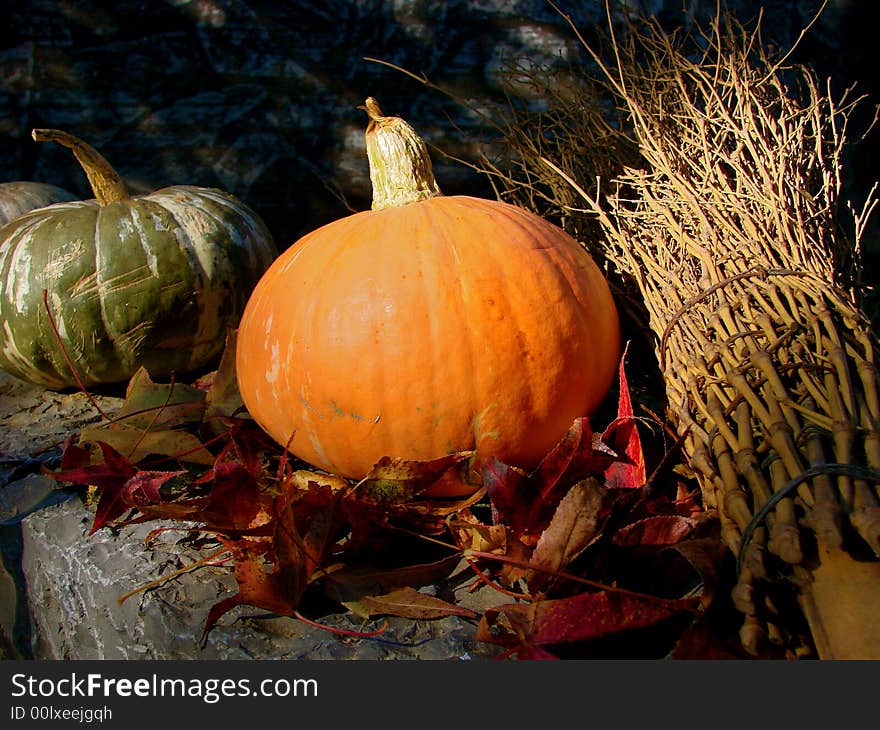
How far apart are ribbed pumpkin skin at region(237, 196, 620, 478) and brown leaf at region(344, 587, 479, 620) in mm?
266

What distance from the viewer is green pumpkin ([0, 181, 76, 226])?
2600 mm

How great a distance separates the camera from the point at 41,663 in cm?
111

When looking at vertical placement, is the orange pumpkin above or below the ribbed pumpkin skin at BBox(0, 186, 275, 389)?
above

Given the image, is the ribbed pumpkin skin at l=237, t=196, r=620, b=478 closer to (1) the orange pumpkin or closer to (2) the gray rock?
(1) the orange pumpkin

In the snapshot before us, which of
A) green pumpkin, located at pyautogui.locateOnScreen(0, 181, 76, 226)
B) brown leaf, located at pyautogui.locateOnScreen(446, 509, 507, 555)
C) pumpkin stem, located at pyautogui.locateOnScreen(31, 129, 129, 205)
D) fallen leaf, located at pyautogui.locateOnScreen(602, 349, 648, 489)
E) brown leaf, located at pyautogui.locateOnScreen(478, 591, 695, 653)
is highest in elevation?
fallen leaf, located at pyautogui.locateOnScreen(602, 349, 648, 489)

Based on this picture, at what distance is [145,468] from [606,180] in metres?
1.29

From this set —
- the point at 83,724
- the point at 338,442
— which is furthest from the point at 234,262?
the point at 83,724

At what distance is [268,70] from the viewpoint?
2.70 metres

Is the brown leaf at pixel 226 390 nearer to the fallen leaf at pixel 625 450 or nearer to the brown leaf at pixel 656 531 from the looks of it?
the fallen leaf at pixel 625 450

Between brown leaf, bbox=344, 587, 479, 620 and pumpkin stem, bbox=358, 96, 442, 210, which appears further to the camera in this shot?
pumpkin stem, bbox=358, 96, 442, 210

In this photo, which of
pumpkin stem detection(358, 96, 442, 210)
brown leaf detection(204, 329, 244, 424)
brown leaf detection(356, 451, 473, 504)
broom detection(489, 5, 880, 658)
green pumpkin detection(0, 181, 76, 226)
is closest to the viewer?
broom detection(489, 5, 880, 658)

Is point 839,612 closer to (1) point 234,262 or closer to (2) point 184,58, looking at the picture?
(1) point 234,262

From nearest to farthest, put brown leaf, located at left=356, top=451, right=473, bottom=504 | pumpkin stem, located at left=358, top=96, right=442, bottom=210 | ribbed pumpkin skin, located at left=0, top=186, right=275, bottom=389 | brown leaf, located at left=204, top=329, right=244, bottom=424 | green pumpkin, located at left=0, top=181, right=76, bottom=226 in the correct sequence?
1. brown leaf, located at left=356, top=451, right=473, bottom=504
2. pumpkin stem, located at left=358, top=96, right=442, bottom=210
3. brown leaf, located at left=204, top=329, right=244, bottom=424
4. ribbed pumpkin skin, located at left=0, top=186, right=275, bottom=389
5. green pumpkin, located at left=0, top=181, right=76, bottom=226

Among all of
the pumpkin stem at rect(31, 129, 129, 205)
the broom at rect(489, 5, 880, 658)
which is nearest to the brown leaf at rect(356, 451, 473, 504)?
the broom at rect(489, 5, 880, 658)
